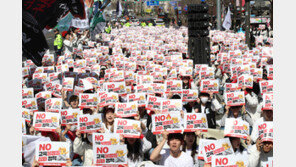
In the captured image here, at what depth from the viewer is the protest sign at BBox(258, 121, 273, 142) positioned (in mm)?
5988

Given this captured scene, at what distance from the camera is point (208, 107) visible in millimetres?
9438

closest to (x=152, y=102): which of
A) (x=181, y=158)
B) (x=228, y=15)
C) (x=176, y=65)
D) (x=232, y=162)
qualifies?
(x=181, y=158)

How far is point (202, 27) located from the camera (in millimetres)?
18453

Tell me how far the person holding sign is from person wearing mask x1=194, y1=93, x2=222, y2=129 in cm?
283

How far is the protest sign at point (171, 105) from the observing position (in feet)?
27.2

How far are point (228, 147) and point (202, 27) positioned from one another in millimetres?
13058

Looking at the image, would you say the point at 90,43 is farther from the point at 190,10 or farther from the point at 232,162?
the point at 232,162

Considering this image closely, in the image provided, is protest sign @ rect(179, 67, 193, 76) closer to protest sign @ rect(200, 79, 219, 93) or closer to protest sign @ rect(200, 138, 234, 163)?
protest sign @ rect(200, 79, 219, 93)

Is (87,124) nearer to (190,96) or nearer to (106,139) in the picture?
(106,139)

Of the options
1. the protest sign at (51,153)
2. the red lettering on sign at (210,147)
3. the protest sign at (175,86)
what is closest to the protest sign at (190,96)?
the protest sign at (175,86)

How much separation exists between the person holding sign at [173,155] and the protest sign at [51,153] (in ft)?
4.04

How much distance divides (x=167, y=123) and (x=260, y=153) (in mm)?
1527

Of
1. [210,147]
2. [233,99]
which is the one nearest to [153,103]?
[233,99]

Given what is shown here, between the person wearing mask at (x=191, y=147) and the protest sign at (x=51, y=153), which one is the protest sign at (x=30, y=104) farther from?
the person wearing mask at (x=191, y=147)
